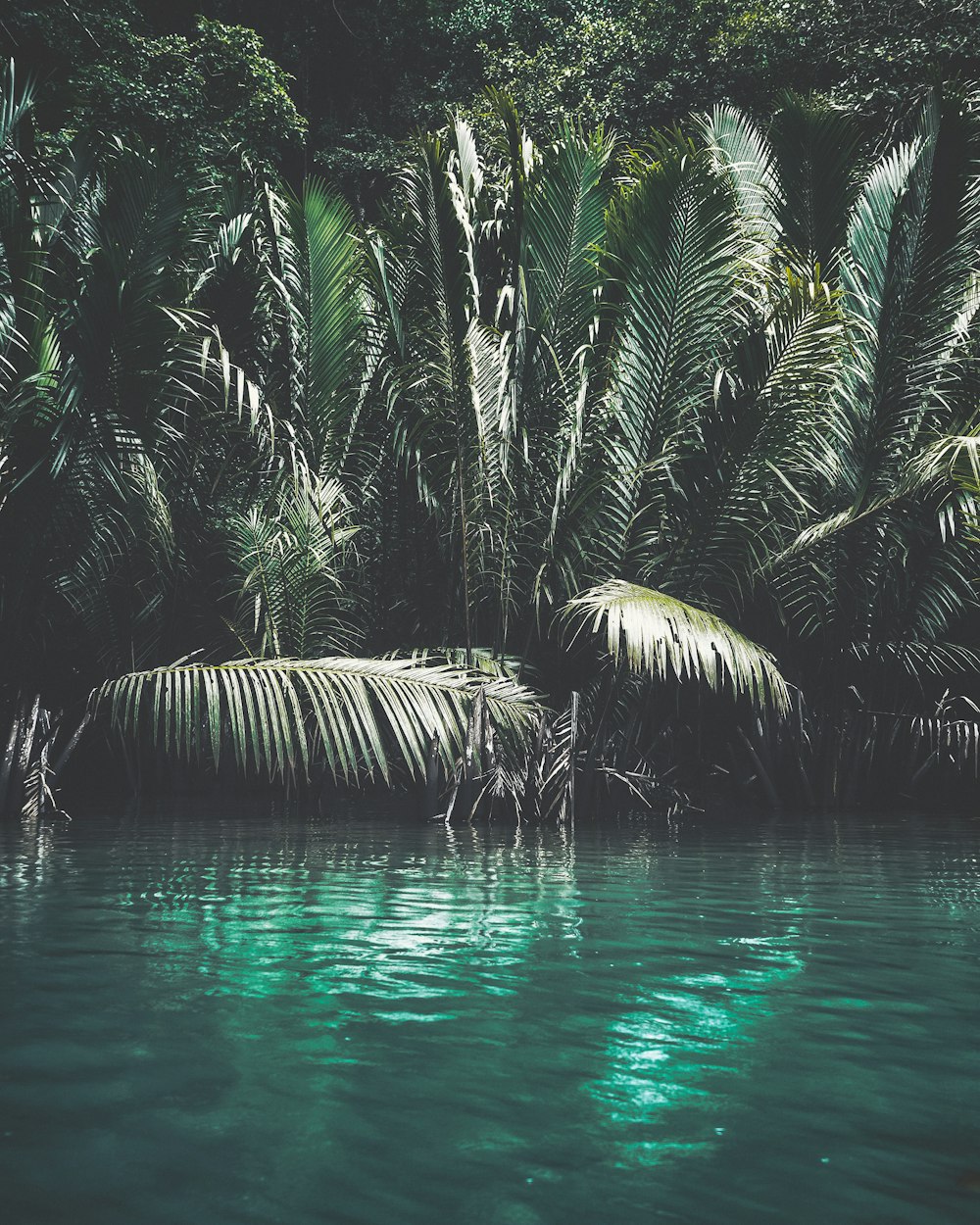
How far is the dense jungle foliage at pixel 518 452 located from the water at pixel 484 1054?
2468 millimetres

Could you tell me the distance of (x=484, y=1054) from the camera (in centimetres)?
194

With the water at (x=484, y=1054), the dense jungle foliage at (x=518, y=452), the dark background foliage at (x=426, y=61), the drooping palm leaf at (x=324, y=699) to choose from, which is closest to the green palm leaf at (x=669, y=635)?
the dense jungle foliage at (x=518, y=452)

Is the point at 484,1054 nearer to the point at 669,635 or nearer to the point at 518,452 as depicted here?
the point at 669,635

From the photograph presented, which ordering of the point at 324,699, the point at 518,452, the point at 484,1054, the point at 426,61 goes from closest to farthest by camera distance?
the point at 484,1054 → the point at 324,699 → the point at 518,452 → the point at 426,61

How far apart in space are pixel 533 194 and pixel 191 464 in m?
2.82

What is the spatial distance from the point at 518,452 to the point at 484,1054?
226 inches

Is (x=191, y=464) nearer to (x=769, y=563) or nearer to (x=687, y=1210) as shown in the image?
(x=769, y=563)

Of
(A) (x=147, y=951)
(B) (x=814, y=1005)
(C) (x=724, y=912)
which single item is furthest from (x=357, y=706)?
(B) (x=814, y=1005)

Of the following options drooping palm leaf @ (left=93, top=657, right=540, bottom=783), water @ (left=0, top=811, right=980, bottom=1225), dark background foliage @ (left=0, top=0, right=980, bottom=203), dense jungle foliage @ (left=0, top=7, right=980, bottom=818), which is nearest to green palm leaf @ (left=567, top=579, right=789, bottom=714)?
dense jungle foliage @ (left=0, top=7, right=980, bottom=818)

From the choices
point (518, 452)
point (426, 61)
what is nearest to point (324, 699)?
point (518, 452)

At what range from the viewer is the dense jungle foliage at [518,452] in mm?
6227

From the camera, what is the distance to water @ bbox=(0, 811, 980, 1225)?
138cm

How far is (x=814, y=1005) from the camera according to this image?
7.67 ft

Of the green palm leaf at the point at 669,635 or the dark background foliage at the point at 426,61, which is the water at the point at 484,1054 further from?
the dark background foliage at the point at 426,61
